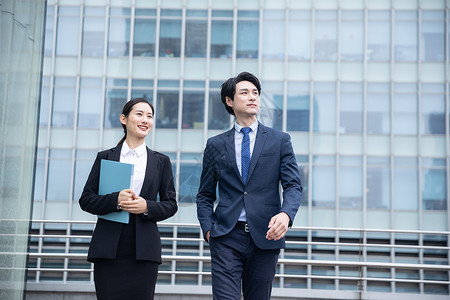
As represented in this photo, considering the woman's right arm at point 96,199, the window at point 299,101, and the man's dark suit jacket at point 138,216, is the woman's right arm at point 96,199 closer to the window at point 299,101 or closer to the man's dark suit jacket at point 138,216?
the man's dark suit jacket at point 138,216

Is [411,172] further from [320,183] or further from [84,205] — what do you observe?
[84,205]

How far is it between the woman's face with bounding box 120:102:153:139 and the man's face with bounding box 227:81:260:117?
58cm

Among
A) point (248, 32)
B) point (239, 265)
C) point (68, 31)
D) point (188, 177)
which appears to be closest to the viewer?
point (239, 265)

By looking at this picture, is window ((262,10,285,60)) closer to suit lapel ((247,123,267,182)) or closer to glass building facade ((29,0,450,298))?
glass building facade ((29,0,450,298))

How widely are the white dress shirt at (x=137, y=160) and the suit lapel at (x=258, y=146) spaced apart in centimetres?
72

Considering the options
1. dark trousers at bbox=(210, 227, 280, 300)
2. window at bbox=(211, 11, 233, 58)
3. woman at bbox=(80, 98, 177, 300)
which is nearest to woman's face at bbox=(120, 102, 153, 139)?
woman at bbox=(80, 98, 177, 300)

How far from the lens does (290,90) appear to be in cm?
2767

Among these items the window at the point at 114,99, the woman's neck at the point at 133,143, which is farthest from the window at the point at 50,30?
the woman's neck at the point at 133,143

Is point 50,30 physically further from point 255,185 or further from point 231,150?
point 255,185

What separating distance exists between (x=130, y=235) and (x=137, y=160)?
1.66 ft

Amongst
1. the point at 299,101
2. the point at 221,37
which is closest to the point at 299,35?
the point at 299,101

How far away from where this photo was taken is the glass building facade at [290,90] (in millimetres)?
27281

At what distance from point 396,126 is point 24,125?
78.6 ft

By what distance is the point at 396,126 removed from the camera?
89.9 ft
